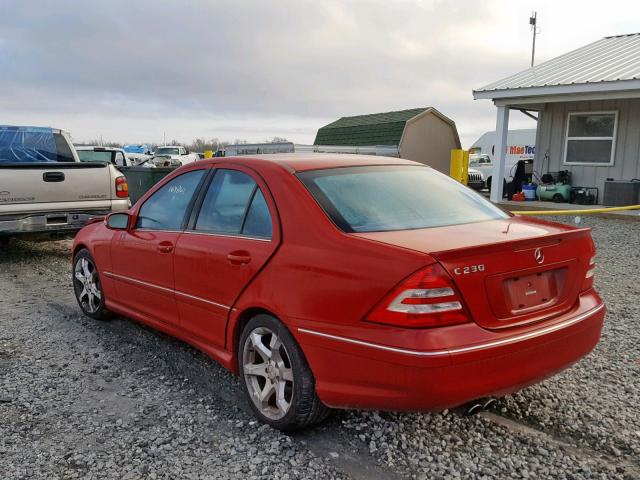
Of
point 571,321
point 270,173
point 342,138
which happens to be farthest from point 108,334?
point 342,138

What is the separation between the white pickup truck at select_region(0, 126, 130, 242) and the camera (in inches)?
305

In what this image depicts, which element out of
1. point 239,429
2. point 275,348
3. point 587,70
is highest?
point 587,70

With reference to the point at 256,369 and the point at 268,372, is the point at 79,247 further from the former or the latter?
the point at 268,372

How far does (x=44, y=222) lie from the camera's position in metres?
7.95

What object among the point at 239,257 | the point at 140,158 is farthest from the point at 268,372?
the point at 140,158

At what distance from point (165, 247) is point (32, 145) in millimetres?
6196

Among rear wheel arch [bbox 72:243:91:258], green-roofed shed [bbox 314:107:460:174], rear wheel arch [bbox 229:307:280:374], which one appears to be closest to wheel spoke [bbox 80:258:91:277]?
rear wheel arch [bbox 72:243:91:258]

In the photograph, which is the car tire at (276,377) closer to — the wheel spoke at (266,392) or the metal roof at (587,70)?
the wheel spoke at (266,392)

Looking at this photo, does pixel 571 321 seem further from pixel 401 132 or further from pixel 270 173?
pixel 401 132

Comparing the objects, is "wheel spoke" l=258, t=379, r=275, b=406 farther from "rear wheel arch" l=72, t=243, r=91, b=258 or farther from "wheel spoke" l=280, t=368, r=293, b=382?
"rear wheel arch" l=72, t=243, r=91, b=258

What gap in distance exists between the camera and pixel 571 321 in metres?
3.11

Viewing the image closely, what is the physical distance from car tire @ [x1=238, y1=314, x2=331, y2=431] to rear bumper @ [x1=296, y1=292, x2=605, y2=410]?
0.13m

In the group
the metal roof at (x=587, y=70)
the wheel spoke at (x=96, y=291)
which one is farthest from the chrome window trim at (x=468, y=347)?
the metal roof at (x=587, y=70)

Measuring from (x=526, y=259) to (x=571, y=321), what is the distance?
0.50m
